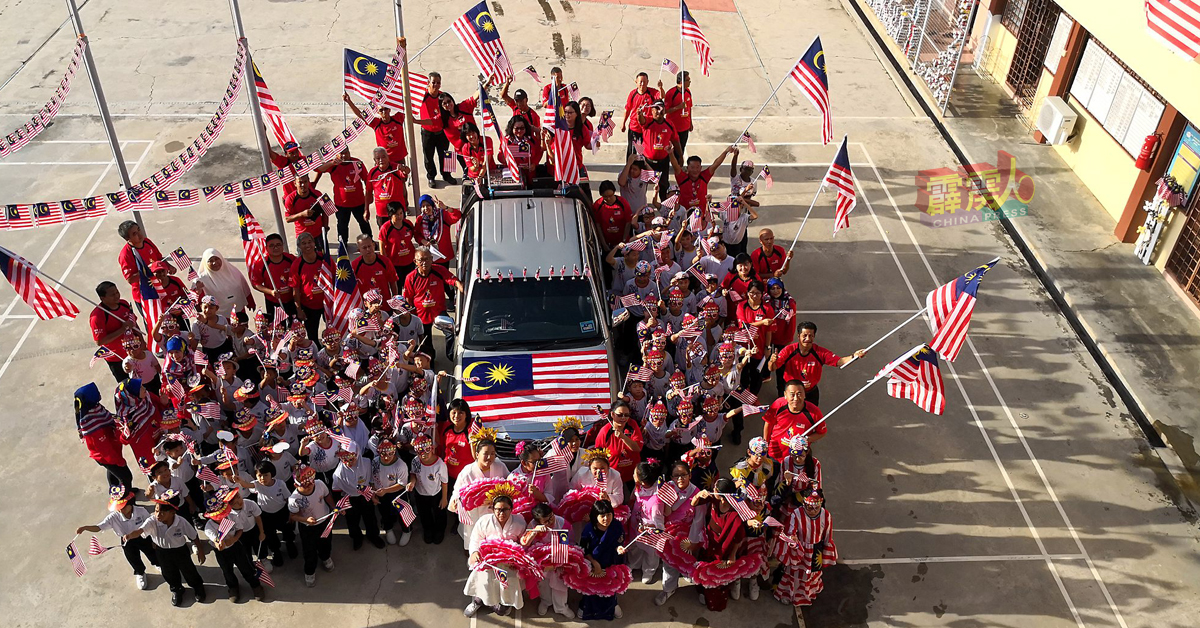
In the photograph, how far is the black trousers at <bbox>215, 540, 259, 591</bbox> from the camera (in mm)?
8125

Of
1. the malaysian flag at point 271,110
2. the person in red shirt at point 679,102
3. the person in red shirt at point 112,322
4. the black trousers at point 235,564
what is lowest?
the black trousers at point 235,564

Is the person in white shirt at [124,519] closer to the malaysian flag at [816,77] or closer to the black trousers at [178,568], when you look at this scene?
the black trousers at [178,568]

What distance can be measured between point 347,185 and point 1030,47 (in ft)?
44.8

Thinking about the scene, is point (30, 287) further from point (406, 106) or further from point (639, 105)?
point (639, 105)

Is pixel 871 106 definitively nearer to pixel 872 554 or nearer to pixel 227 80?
pixel 872 554

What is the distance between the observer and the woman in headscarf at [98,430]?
8.20 meters

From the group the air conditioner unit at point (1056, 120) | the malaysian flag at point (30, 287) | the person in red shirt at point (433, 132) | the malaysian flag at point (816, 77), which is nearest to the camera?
the malaysian flag at point (30, 287)

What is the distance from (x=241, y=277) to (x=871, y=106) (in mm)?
12871

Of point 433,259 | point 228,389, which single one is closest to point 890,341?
point 433,259

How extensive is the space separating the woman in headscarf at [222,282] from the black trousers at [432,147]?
4940mm

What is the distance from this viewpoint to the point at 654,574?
29.0 ft

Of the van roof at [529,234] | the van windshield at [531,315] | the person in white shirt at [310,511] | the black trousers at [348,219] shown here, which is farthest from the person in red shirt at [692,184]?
the person in white shirt at [310,511]

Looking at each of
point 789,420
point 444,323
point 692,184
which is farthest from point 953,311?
point 444,323

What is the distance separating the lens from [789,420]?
8898 millimetres
